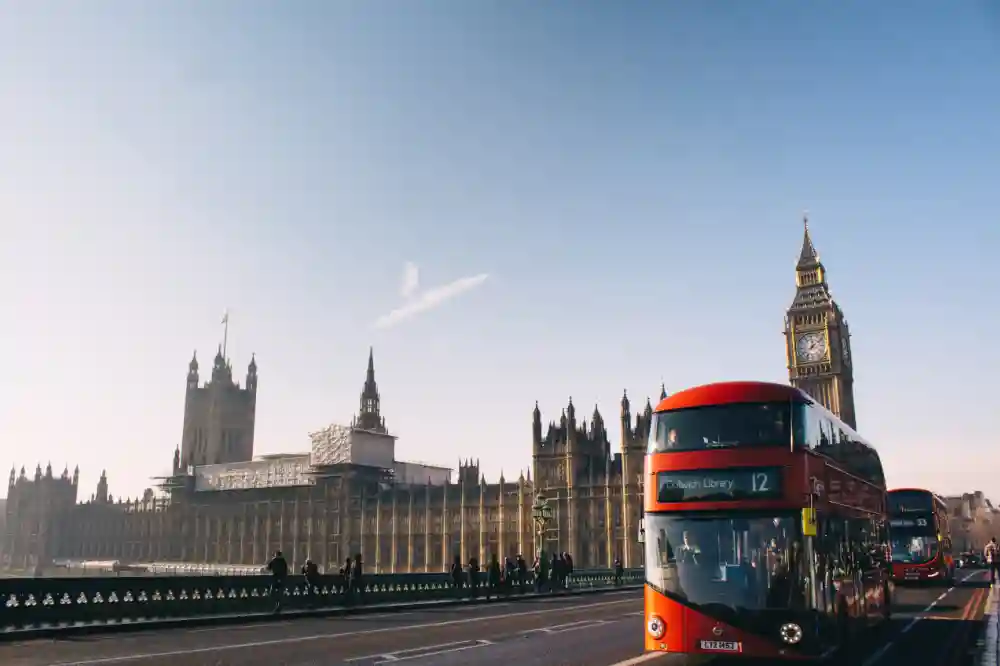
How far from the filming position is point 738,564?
11.0m

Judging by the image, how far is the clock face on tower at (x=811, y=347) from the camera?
105 m

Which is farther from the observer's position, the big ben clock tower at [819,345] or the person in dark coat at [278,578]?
→ the big ben clock tower at [819,345]

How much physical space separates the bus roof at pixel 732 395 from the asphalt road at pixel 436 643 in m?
4.21

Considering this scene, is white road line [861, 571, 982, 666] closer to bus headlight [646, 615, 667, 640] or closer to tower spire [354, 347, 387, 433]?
bus headlight [646, 615, 667, 640]

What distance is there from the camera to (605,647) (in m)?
14.7

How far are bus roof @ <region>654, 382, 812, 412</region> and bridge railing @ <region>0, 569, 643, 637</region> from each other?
15.5 m

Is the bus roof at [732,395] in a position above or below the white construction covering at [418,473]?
below

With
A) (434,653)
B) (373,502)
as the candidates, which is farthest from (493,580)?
(373,502)

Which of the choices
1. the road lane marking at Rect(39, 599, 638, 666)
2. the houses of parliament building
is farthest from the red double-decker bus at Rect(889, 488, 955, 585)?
the houses of parliament building

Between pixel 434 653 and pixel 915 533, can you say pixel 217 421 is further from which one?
pixel 434 653

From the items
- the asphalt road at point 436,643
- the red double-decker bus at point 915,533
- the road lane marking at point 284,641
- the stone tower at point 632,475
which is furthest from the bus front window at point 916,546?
the stone tower at point 632,475

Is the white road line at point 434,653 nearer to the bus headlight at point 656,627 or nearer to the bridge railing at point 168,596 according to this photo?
the bus headlight at point 656,627

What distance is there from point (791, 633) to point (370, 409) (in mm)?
128213

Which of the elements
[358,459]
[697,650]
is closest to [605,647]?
[697,650]
